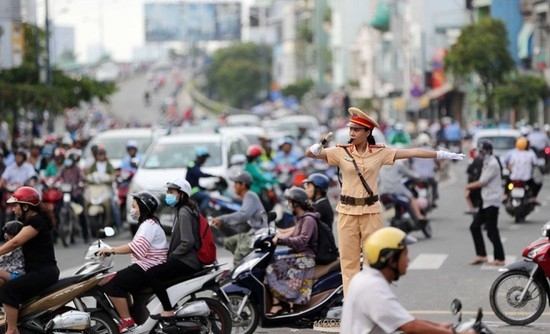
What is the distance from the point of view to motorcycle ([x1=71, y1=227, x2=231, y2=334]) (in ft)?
41.0

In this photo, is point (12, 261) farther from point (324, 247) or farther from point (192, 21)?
point (192, 21)

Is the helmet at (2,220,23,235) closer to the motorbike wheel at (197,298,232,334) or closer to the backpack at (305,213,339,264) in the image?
the motorbike wheel at (197,298,232,334)

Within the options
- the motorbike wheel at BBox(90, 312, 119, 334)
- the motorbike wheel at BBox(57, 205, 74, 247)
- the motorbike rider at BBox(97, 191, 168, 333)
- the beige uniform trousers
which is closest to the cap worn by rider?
the beige uniform trousers

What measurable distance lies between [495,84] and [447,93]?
2029 cm

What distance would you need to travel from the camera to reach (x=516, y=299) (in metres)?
14.1

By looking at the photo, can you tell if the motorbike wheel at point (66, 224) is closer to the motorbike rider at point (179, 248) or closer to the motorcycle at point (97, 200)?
the motorcycle at point (97, 200)

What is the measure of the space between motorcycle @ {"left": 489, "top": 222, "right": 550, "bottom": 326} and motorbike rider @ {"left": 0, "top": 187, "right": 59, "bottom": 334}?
4.29 metres

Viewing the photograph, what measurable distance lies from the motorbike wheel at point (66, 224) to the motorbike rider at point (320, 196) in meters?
9.34

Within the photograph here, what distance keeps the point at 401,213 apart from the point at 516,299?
9711 mm

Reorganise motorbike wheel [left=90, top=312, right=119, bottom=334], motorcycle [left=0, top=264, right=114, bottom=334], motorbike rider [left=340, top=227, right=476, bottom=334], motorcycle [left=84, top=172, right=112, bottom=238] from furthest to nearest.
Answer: motorcycle [left=84, top=172, right=112, bottom=238] < motorbike wheel [left=90, top=312, right=119, bottom=334] < motorcycle [left=0, top=264, right=114, bottom=334] < motorbike rider [left=340, top=227, right=476, bottom=334]

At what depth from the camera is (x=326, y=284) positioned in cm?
1397

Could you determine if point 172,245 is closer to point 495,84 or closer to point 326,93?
point 495,84

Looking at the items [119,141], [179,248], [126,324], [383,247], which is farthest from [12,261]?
[119,141]

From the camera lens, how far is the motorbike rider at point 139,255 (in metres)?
12.7
